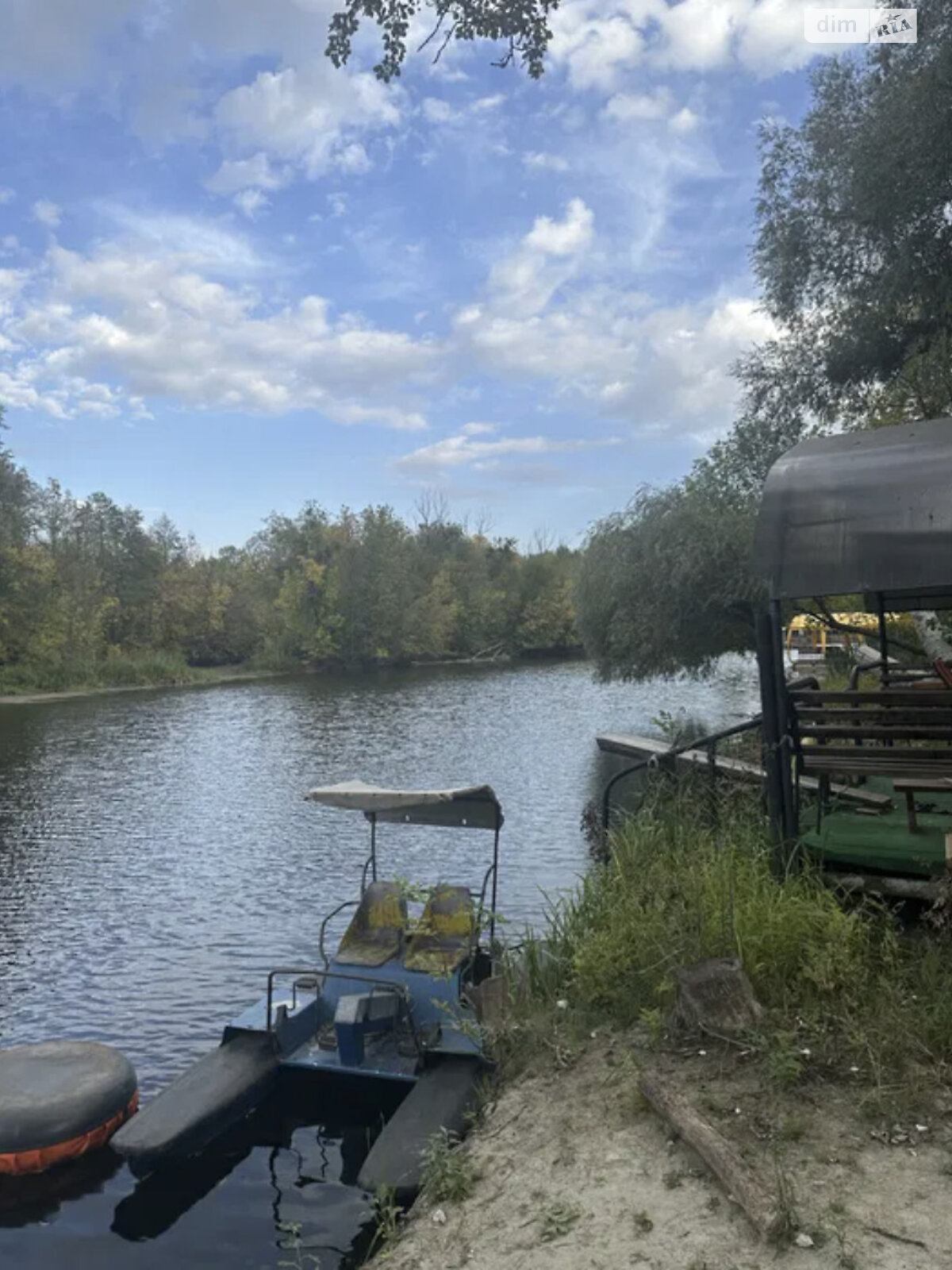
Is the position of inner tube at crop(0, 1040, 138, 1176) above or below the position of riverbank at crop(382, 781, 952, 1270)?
below

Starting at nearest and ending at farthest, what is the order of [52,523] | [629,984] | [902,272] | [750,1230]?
1. [750,1230]
2. [629,984]
3. [902,272]
4. [52,523]

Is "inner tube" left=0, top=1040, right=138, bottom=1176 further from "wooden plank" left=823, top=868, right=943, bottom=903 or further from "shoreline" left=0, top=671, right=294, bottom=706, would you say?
"shoreline" left=0, top=671, right=294, bottom=706

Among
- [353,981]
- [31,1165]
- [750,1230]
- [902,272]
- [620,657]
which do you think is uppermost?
[902,272]

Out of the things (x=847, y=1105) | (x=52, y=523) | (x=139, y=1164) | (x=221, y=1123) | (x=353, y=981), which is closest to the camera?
(x=847, y=1105)

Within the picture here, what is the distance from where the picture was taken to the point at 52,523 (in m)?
79.6

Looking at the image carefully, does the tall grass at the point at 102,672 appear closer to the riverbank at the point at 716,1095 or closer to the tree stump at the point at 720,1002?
the riverbank at the point at 716,1095

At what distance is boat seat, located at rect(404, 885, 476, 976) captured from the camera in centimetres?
1067

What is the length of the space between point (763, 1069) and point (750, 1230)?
1274 mm

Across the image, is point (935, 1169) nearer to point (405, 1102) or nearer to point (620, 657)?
point (405, 1102)

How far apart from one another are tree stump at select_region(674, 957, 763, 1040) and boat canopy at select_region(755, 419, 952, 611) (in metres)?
2.88

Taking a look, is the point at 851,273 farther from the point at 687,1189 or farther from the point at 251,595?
the point at 251,595

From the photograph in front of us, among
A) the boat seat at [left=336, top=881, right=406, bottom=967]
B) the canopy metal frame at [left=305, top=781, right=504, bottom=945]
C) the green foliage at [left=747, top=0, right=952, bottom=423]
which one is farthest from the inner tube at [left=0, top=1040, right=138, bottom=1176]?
the green foliage at [left=747, top=0, right=952, bottom=423]

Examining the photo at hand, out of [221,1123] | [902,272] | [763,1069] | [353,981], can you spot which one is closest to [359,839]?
[353,981]

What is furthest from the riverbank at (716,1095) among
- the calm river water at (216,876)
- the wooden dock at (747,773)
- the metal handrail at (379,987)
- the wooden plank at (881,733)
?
the calm river water at (216,876)
